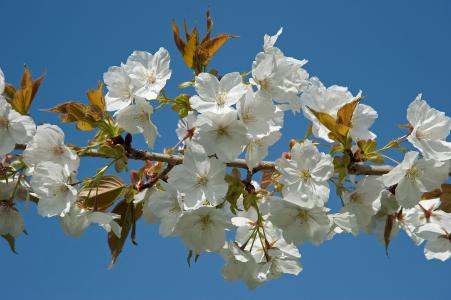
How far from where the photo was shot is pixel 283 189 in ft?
8.16

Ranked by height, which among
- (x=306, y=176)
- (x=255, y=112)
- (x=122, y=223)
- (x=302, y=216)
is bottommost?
(x=122, y=223)

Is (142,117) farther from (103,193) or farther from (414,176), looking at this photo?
(414,176)

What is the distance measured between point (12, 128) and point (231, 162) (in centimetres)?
105

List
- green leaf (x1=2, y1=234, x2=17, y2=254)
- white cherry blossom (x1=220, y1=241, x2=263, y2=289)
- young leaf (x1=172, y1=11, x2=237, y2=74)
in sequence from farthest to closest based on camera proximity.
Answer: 1. green leaf (x1=2, y1=234, x2=17, y2=254)
2. white cherry blossom (x1=220, y1=241, x2=263, y2=289)
3. young leaf (x1=172, y1=11, x2=237, y2=74)

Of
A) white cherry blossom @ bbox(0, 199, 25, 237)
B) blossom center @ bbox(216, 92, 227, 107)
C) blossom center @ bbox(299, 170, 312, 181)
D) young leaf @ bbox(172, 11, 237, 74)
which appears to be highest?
young leaf @ bbox(172, 11, 237, 74)

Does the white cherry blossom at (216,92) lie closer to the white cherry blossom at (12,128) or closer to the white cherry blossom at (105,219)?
the white cherry blossom at (105,219)

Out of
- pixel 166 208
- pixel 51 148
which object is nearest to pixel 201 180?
pixel 166 208

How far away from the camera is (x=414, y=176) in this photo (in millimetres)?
2592

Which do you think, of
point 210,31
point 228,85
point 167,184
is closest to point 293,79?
point 228,85

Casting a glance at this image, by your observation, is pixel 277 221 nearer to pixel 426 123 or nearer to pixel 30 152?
pixel 426 123

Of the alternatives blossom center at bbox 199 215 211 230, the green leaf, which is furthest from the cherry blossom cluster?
the green leaf

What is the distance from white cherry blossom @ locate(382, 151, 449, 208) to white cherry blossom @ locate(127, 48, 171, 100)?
1154mm

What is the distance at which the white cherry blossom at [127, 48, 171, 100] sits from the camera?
2.66 metres

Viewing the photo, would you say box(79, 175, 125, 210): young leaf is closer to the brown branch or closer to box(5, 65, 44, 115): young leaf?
the brown branch
